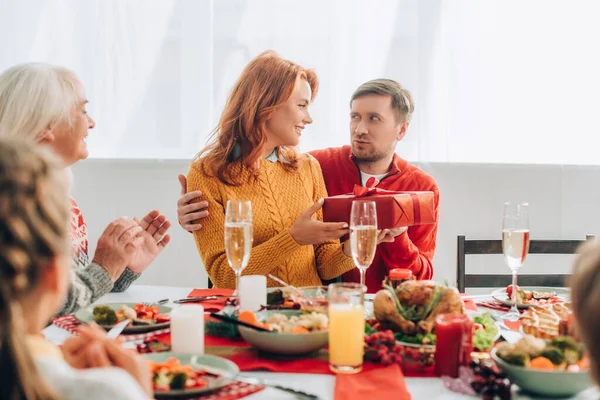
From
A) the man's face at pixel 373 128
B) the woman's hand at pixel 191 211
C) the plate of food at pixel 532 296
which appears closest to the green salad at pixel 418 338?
the plate of food at pixel 532 296

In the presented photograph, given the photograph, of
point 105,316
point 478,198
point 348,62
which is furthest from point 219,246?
point 478,198

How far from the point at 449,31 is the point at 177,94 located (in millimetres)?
1504

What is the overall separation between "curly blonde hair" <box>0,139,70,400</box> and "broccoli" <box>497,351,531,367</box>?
0.75 m

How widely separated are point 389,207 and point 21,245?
1290 millimetres

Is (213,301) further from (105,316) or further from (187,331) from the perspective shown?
(187,331)

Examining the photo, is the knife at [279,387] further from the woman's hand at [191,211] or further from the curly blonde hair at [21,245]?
the woman's hand at [191,211]

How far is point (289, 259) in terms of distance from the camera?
2.23m

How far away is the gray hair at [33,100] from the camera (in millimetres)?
1713

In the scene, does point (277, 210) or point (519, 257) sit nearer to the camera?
point (519, 257)

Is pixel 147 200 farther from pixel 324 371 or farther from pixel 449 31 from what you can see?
pixel 324 371

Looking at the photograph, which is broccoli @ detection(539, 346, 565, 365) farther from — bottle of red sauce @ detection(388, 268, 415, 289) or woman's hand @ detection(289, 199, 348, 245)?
woman's hand @ detection(289, 199, 348, 245)

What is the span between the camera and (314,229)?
1949mm

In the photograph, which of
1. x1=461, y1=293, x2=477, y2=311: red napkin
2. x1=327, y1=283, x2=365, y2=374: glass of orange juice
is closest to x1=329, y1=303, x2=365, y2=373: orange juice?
x1=327, y1=283, x2=365, y2=374: glass of orange juice

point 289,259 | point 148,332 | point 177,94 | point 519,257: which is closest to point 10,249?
point 148,332
